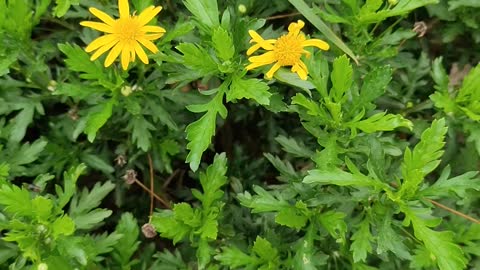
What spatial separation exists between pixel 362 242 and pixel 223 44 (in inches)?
24.7

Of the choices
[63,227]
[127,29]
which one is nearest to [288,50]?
[127,29]

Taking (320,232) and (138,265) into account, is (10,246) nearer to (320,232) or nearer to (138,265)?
(138,265)

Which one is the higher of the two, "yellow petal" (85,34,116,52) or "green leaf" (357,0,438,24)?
"yellow petal" (85,34,116,52)

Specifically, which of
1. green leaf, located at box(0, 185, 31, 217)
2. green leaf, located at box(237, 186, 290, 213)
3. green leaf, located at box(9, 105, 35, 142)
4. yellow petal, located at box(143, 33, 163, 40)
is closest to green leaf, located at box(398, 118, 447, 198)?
green leaf, located at box(237, 186, 290, 213)

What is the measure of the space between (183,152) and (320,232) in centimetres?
60

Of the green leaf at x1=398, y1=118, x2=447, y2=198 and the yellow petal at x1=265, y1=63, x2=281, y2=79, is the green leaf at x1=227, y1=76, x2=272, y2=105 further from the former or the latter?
the green leaf at x1=398, y1=118, x2=447, y2=198

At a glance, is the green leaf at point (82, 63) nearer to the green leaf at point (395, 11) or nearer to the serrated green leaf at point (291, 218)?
the serrated green leaf at point (291, 218)

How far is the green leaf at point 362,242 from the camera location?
5.06ft

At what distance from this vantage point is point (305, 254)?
5.39ft

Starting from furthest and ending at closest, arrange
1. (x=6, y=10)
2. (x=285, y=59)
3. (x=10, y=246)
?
(x=10, y=246), (x=6, y=10), (x=285, y=59)

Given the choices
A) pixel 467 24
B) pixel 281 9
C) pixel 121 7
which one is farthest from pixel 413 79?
pixel 121 7

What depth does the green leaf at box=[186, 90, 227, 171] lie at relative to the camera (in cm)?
149

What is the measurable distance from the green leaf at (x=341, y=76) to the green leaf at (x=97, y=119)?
61 centimetres

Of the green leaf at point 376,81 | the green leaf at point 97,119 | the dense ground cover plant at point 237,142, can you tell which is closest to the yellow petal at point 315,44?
the dense ground cover plant at point 237,142
